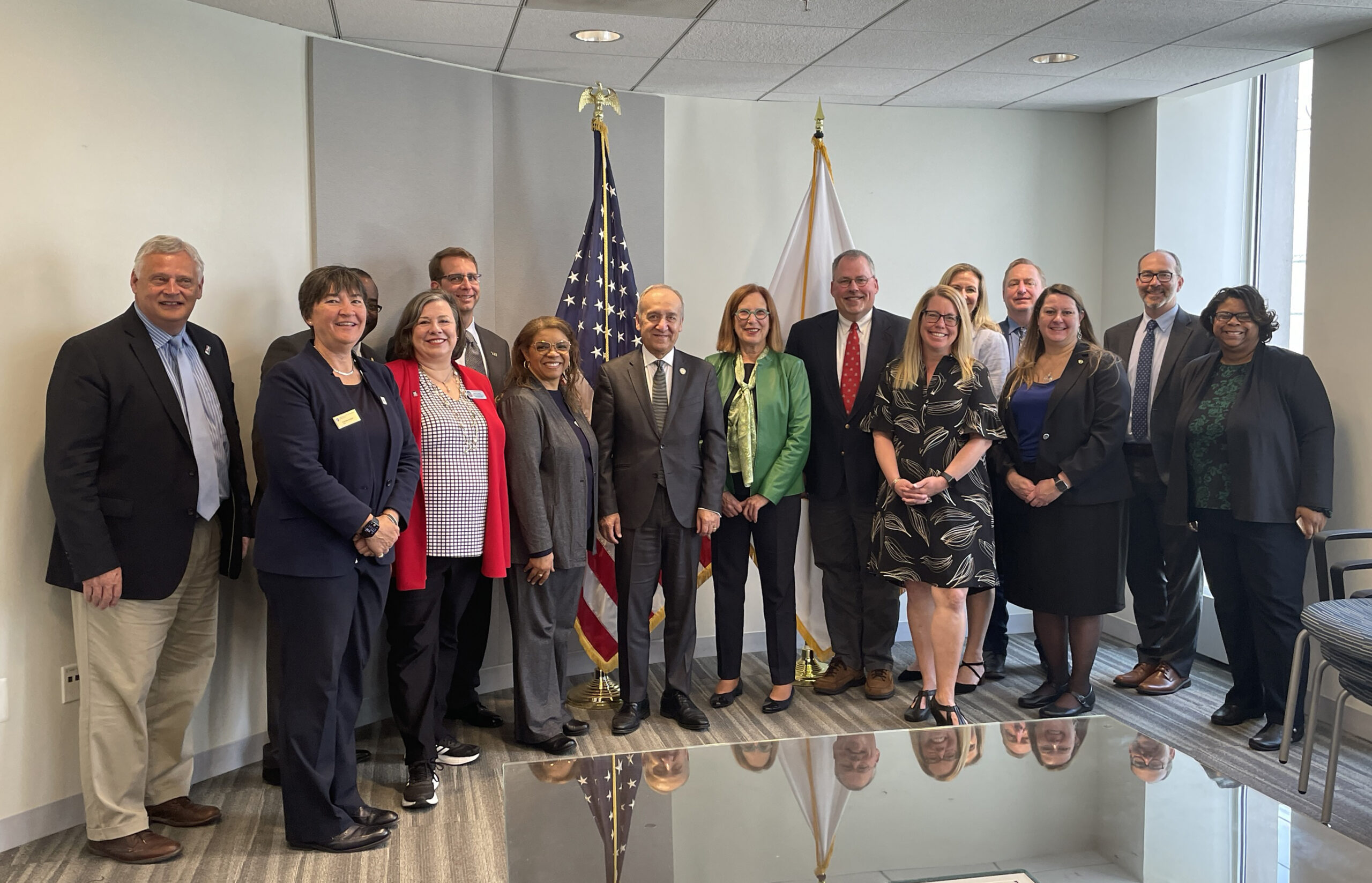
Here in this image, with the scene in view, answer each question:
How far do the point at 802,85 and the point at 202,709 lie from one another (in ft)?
12.5

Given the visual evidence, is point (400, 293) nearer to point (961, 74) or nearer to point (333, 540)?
point (333, 540)

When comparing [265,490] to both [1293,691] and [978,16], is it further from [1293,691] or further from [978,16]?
[1293,691]

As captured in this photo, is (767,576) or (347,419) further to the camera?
(767,576)

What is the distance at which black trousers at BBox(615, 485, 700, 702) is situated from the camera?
397cm

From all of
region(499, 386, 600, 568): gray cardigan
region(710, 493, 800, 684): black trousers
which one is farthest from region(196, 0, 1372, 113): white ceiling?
region(710, 493, 800, 684): black trousers

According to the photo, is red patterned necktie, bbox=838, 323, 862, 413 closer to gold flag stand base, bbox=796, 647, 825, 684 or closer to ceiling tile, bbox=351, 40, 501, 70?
gold flag stand base, bbox=796, 647, 825, 684

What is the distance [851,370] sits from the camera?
4.26 metres

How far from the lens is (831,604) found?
4430 mm

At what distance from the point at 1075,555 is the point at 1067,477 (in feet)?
1.13

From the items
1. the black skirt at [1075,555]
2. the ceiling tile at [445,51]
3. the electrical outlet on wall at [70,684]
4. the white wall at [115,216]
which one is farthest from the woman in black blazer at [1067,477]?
the electrical outlet on wall at [70,684]

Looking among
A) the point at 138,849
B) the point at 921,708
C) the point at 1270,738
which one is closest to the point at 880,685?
the point at 921,708

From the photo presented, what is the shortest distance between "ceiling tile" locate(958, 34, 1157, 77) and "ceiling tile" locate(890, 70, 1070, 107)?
90 millimetres

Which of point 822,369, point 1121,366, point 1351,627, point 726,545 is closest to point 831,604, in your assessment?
point 726,545

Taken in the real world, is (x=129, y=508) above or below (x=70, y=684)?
above
